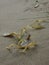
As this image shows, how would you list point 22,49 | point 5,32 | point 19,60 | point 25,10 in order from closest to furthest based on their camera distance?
point 19,60 → point 22,49 → point 5,32 → point 25,10

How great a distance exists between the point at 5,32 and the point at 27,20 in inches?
17.2

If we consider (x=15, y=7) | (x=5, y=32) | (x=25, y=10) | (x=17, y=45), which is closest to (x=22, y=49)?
(x=17, y=45)

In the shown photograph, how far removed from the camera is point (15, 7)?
129 inches

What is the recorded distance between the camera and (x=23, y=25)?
2592mm

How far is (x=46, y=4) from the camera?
3312 mm

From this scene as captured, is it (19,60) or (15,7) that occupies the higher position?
(15,7)

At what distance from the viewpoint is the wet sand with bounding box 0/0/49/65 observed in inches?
74.3

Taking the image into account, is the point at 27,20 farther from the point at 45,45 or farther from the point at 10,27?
the point at 45,45

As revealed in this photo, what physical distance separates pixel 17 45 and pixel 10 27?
0.50 meters

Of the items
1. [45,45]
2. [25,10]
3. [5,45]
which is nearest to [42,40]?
[45,45]

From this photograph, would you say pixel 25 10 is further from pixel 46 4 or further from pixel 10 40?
pixel 10 40

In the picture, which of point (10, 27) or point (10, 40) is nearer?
point (10, 40)

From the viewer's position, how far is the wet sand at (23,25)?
1887 mm

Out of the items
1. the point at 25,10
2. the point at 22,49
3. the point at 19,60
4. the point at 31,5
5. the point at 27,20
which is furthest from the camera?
the point at 31,5
